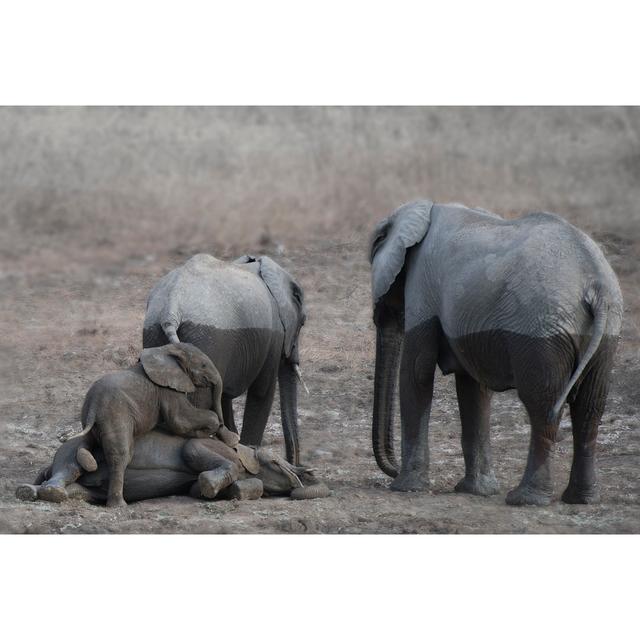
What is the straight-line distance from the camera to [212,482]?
8.26 m

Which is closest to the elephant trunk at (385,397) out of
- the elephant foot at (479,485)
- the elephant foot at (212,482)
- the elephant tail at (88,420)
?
the elephant foot at (479,485)

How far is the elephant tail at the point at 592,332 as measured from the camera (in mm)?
8164

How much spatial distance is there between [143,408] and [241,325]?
133 cm

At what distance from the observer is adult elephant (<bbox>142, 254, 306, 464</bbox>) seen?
30.3 feet

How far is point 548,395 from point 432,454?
3.64 meters

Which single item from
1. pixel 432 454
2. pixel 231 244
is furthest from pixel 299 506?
pixel 231 244

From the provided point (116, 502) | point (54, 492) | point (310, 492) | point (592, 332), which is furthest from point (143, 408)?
point (592, 332)

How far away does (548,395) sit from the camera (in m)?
8.27

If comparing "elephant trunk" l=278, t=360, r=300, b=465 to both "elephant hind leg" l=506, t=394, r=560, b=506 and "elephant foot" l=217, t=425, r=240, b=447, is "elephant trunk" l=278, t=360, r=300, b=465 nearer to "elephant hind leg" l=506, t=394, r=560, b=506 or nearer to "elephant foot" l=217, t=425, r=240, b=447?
"elephant foot" l=217, t=425, r=240, b=447

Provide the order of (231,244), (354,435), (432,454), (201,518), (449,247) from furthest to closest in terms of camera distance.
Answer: (231,244) → (354,435) → (432,454) → (449,247) → (201,518)

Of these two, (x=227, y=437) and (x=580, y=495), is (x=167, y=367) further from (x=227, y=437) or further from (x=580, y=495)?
(x=580, y=495)

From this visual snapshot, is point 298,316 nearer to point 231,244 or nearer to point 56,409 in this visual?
point 56,409

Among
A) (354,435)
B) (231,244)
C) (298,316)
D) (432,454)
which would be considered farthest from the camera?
(231,244)

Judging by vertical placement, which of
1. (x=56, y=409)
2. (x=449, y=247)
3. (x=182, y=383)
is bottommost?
(x=56, y=409)
